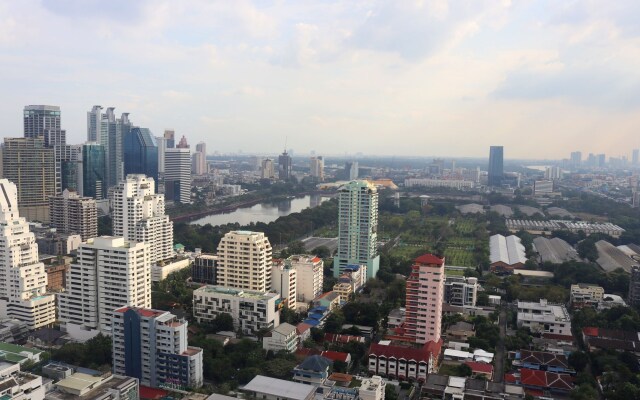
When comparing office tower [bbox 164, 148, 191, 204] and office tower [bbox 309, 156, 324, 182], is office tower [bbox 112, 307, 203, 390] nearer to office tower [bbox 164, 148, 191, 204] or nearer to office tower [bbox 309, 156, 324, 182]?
office tower [bbox 164, 148, 191, 204]

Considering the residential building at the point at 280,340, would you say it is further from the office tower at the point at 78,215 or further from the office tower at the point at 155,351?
the office tower at the point at 78,215

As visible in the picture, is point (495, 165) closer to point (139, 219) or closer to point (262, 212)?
point (262, 212)

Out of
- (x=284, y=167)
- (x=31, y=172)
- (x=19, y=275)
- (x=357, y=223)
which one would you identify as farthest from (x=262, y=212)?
(x=19, y=275)

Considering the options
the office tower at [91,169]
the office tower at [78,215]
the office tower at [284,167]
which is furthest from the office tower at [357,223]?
the office tower at [284,167]

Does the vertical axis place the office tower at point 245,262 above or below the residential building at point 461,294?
above

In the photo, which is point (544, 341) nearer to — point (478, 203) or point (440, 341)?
point (440, 341)

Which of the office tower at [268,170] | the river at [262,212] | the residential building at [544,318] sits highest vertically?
the office tower at [268,170]
